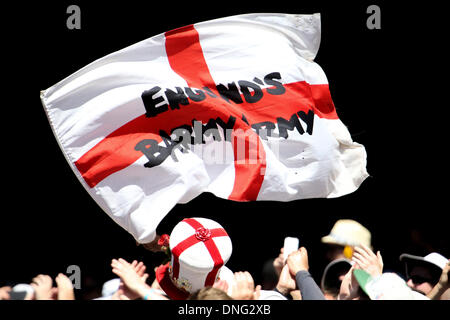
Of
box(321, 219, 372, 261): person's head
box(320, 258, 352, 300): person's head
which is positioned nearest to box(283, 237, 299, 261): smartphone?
box(321, 219, 372, 261): person's head

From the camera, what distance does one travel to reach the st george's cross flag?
402cm

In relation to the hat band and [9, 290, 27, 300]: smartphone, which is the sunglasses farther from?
[9, 290, 27, 300]: smartphone

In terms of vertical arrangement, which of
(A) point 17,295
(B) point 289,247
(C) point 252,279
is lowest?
(B) point 289,247

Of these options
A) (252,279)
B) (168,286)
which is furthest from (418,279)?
(168,286)

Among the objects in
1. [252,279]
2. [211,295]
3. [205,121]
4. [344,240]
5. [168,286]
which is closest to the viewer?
[211,295]

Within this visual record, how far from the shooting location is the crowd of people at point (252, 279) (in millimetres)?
2777

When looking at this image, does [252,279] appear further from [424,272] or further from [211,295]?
[424,272]

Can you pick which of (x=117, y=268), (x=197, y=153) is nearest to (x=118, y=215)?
(x=197, y=153)

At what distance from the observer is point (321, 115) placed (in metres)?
4.59

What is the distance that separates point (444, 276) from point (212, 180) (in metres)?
1.68

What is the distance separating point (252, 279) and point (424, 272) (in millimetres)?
1109

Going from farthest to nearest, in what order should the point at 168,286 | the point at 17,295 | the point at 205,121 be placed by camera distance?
the point at 205,121
the point at 168,286
the point at 17,295

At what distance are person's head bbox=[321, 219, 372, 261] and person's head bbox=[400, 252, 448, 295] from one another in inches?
11.7

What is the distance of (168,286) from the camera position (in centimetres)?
352
